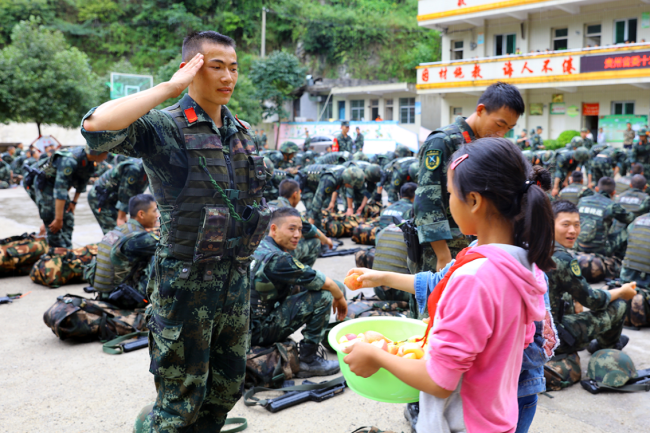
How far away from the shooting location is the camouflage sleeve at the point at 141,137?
188cm

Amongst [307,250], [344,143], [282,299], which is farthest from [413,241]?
[344,143]

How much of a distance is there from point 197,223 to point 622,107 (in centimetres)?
2343

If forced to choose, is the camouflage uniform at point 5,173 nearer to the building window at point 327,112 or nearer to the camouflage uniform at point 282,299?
the camouflage uniform at point 282,299

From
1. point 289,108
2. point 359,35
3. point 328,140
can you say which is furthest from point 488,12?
point 289,108

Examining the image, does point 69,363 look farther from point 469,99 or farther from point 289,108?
point 289,108

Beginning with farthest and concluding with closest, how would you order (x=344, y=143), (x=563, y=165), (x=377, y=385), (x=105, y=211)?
(x=344, y=143), (x=563, y=165), (x=105, y=211), (x=377, y=385)

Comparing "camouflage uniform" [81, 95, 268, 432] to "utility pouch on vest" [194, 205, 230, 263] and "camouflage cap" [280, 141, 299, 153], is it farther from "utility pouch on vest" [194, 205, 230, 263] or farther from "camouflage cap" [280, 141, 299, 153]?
"camouflage cap" [280, 141, 299, 153]

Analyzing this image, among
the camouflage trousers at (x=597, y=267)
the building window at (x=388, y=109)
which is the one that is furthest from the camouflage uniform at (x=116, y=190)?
the building window at (x=388, y=109)

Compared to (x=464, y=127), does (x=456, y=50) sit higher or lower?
higher

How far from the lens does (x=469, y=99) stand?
25766mm

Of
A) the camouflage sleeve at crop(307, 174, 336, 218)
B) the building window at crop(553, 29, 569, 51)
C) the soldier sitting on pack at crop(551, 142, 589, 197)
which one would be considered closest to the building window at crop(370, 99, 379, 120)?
the building window at crop(553, 29, 569, 51)

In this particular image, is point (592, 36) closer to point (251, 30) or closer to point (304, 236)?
point (304, 236)

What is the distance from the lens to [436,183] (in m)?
3.12

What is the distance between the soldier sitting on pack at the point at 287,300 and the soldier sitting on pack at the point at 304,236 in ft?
3.37
